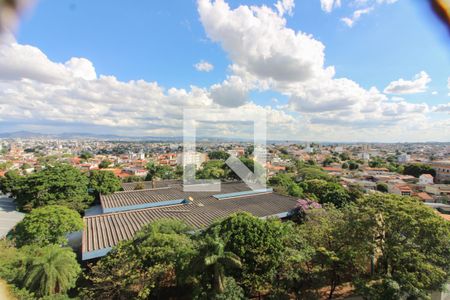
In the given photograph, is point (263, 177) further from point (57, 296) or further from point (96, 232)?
point (57, 296)

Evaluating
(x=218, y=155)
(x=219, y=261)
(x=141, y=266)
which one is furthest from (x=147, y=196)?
(x=218, y=155)

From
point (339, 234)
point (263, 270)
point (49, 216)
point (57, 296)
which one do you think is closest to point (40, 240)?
point (49, 216)

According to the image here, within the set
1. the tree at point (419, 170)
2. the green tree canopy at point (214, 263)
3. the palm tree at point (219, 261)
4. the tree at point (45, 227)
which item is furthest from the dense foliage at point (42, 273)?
the tree at point (419, 170)

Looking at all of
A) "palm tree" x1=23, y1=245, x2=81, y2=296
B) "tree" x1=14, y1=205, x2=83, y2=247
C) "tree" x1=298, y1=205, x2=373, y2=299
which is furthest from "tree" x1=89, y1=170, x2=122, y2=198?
"tree" x1=298, y1=205, x2=373, y2=299

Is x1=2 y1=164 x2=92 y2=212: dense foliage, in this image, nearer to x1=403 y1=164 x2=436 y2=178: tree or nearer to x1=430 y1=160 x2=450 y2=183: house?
x1=403 y1=164 x2=436 y2=178: tree

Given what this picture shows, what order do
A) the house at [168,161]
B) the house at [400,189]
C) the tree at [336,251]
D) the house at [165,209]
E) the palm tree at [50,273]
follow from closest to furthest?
1. the palm tree at [50,273]
2. the tree at [336,251]
3. the house at [165,209]
4. the house at [400,189]
5. the house at [168,161]

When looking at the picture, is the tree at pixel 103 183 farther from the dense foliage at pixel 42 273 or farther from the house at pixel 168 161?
the house at pixel 168 161
